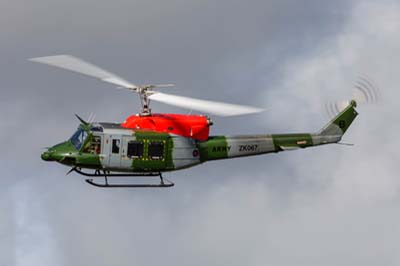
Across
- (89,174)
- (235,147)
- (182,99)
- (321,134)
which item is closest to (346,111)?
(321,134)

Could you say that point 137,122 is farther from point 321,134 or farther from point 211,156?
point 321,134

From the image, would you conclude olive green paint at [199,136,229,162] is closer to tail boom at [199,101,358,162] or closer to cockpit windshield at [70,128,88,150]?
tail boom at [199,101,358,162]

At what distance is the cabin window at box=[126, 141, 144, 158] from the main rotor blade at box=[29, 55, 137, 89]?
3.16m

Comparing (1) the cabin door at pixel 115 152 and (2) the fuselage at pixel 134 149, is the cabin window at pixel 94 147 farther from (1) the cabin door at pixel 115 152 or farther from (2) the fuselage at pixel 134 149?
(1) the cabin door at pixel 115 152

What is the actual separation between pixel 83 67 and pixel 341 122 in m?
17.9

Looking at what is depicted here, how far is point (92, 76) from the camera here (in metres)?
51.9

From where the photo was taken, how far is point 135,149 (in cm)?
5381

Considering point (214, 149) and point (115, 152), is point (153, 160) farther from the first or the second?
point (214, 149)

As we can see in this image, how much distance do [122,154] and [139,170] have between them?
1.38 metres

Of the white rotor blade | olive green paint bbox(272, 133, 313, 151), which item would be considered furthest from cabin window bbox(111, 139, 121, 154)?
olive green paint bbox(272, 133, 313, 151)

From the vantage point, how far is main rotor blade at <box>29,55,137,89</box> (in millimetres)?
50188

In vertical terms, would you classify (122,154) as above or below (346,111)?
below

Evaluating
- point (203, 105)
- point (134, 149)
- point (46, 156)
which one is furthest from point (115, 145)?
point (203, 105)

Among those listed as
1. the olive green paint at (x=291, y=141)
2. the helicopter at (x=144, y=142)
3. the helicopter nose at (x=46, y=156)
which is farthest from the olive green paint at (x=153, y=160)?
the olive green paint at (x=291, y=141)
